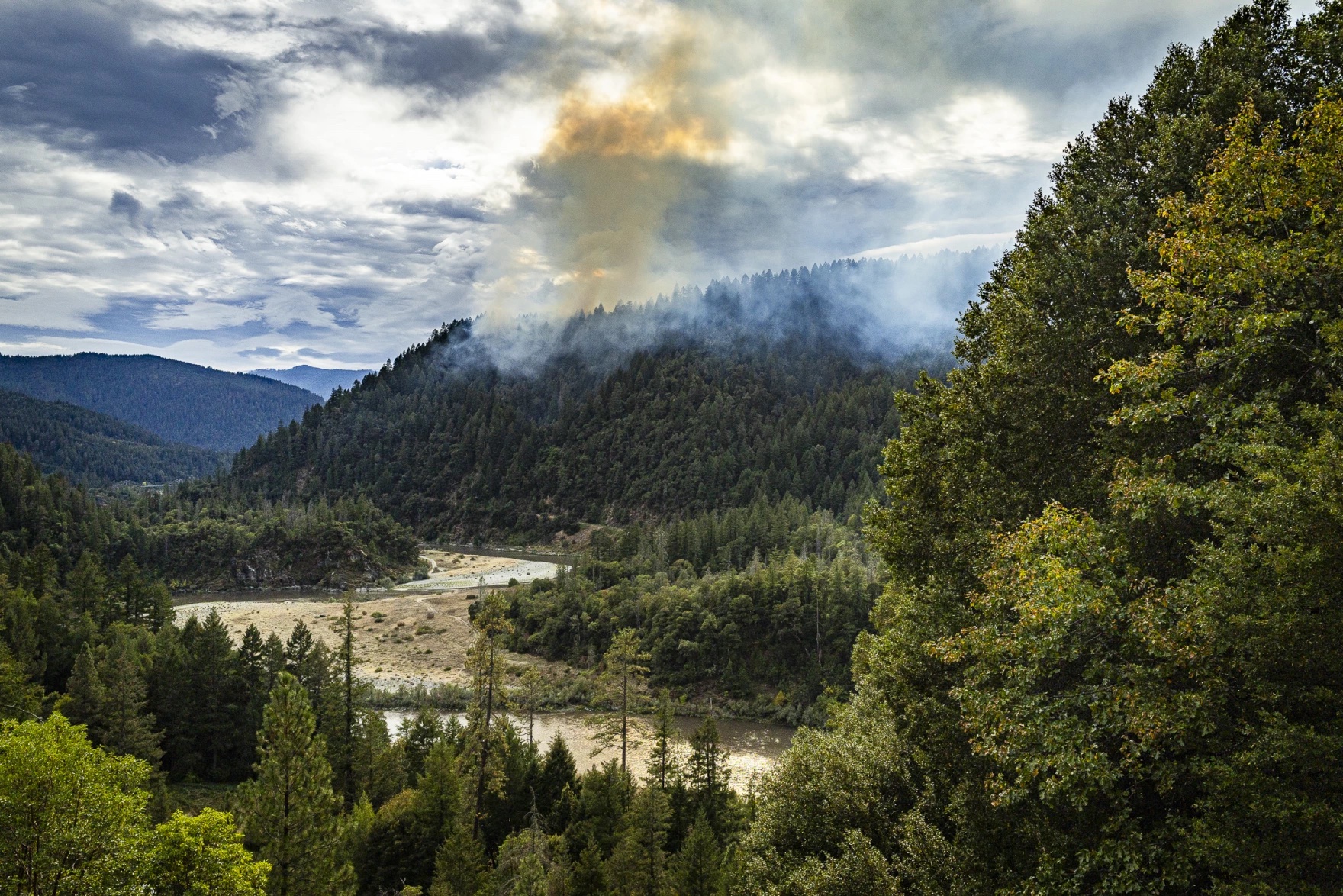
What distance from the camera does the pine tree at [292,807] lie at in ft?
78.4

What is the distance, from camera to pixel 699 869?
93.2ft

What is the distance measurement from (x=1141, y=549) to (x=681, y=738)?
55.1 m

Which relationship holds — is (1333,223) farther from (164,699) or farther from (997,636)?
(164,699)

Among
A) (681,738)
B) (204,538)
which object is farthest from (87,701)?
(204,538)

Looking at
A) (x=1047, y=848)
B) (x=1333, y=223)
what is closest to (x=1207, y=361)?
(x=1333, y=223)

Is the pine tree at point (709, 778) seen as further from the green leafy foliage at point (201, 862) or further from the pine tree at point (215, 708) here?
the pine tree at point (215, 708)

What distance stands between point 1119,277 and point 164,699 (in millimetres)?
64229

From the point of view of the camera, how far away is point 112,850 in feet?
59.2

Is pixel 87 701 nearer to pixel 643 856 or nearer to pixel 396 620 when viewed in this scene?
pixel 643 856

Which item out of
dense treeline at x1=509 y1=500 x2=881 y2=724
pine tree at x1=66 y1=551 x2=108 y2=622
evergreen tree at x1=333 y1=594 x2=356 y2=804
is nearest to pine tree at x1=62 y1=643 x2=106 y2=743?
evergreen tree at x1=333 y1=594 x2=356 y2=804

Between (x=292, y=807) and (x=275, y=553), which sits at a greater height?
(x=275, y=553)

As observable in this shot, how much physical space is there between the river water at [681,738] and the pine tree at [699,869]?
22.6 metres

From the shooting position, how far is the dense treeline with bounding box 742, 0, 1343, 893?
30.2 feet

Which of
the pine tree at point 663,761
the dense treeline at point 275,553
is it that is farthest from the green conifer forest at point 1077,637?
the dense treeline at point 275,553
